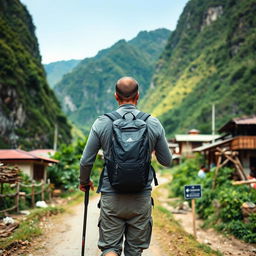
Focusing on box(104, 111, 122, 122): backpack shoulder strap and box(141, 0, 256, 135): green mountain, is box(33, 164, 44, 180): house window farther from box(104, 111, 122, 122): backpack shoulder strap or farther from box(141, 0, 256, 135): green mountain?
box(141, 0, 256, 135): green mountain

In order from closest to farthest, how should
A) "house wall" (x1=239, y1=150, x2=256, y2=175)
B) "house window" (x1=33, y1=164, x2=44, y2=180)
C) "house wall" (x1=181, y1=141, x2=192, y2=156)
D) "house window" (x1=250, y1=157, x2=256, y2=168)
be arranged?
"house window" (x1=33, y1=164, x2=44, y2=180) → "house wall" (x1=239, y1=150, x2=256, y2=175) → "house window" (x1=250, y1=157, x2=256, y2=168) → "house wall" (x1=181, y1=141, x2=192, y2=156)

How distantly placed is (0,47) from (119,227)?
133 ft

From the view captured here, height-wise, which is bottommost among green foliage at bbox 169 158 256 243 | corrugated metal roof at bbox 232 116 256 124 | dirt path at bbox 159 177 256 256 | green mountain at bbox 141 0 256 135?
dirt path at bbox 159 177 256 256

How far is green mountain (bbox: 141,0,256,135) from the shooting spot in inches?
2970

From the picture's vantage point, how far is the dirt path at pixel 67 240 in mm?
6238

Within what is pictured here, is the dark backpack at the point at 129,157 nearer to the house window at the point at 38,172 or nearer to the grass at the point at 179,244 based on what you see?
the grass at the point at 179,244

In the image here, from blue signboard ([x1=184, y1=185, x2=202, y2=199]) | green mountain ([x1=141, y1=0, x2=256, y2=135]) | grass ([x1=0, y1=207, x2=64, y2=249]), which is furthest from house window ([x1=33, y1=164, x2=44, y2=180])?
green mountain ([x1=141, y1=0, x2=256, y2=135])

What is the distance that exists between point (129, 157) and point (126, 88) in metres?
0.79

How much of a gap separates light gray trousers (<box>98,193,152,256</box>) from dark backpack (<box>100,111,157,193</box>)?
14cm

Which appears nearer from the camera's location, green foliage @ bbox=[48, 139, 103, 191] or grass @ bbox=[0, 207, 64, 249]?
grass @ bbox=[0, 207, 64, 249]

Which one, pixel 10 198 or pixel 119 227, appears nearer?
pixel 119 227

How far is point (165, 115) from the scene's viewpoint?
10925 cm

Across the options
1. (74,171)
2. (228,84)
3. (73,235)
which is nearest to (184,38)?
(228,84)

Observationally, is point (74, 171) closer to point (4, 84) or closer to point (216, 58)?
point (4, 84)
